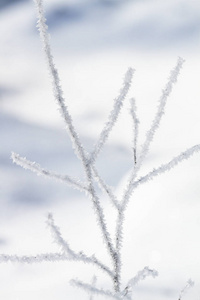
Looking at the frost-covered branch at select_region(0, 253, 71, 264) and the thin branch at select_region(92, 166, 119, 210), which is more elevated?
the thin branch at select_region(92, 166, 119, 210)

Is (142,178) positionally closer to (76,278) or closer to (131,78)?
(131,78)

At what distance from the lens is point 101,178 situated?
2871 mm

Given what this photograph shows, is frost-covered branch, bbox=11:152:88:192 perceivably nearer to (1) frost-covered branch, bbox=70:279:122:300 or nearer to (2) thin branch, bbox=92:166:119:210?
(2) thin branch, bbox=92:166:119:210

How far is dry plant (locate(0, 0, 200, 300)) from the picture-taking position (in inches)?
91.2

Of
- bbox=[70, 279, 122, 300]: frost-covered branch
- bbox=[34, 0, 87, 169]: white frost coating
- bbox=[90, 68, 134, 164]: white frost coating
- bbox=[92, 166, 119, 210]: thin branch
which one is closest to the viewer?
bbox=[70, 279, 122, 300]: frost-covered branch

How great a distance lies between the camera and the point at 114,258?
2438mm

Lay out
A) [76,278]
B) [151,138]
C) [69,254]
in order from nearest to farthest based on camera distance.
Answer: [76,278] < [69,254] < [151,138]

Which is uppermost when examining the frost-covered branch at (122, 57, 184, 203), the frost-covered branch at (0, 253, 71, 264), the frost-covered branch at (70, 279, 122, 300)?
the frost-covered branch at (122, 57, 184, 203)

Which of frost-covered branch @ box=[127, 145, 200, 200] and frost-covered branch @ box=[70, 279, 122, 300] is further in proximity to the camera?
frost-covered branch @ box=[127, 145, 200, 200]

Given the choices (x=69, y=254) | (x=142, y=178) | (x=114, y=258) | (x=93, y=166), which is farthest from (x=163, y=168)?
(x=69, y=254)

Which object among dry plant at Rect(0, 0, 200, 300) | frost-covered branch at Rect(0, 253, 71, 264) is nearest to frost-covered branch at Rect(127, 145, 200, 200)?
→ dry plant at Rect(0, 0, 200, 300)

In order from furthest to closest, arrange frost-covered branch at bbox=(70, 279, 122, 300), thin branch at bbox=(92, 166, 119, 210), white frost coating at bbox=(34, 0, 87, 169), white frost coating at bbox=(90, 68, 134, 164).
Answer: thin branch at bbox=(92, 166, 119, 210) → white frost coating at bbox=(90, 68, 134, 164) → white frost coating at bbox=(34, 0, 87, 169) → frost-covered branch at bbox=(70, 279, 122, 300)

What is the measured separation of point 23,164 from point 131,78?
0.88 m

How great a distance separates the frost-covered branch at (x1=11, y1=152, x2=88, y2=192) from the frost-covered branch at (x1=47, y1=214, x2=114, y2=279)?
0.32 metres
